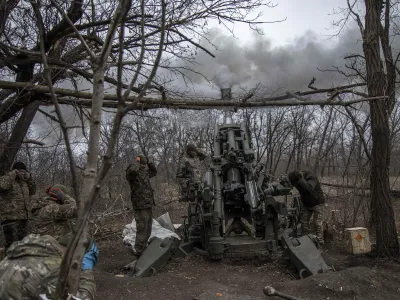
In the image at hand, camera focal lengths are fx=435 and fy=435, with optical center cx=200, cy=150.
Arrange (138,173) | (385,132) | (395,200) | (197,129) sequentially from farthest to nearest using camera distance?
(197,129), (395,200), (138,173), (385,132)

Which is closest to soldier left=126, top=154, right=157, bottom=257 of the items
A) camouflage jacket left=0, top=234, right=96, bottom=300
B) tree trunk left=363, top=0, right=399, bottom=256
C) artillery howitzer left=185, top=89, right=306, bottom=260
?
artillery howitzer left=185, top=89, right=306, bottom=260

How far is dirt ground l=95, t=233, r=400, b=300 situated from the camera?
5.30 m

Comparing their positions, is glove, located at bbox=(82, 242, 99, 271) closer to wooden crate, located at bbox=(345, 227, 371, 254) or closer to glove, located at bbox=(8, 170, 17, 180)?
glove, located at bbox=(8, 170, 17, 180)

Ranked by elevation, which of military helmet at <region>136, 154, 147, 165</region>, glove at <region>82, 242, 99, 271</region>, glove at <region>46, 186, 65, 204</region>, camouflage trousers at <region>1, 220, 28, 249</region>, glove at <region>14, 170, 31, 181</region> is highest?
military helmet at <region>136, 154, 147, 165</region>

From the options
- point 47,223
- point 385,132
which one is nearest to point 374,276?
point 385,132

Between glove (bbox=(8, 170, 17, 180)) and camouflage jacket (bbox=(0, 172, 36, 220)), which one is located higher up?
glove (bbox=(8, 170, 17, 180))

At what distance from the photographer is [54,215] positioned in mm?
4453

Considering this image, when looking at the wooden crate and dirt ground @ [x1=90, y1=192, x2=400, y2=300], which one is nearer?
dirt ground @ [x1=90, y1=192, x2=400, y2=300]

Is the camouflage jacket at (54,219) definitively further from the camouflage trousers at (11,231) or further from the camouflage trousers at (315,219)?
the camouflage trousers at (315,219)

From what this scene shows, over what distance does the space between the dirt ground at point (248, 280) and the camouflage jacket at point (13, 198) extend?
1691 millimetres

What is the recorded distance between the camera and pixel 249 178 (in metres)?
7.88

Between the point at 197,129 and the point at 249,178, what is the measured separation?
20.8 m

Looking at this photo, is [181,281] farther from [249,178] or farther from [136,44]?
[136,44]

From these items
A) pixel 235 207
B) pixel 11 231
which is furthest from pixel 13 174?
pixel 235 207
